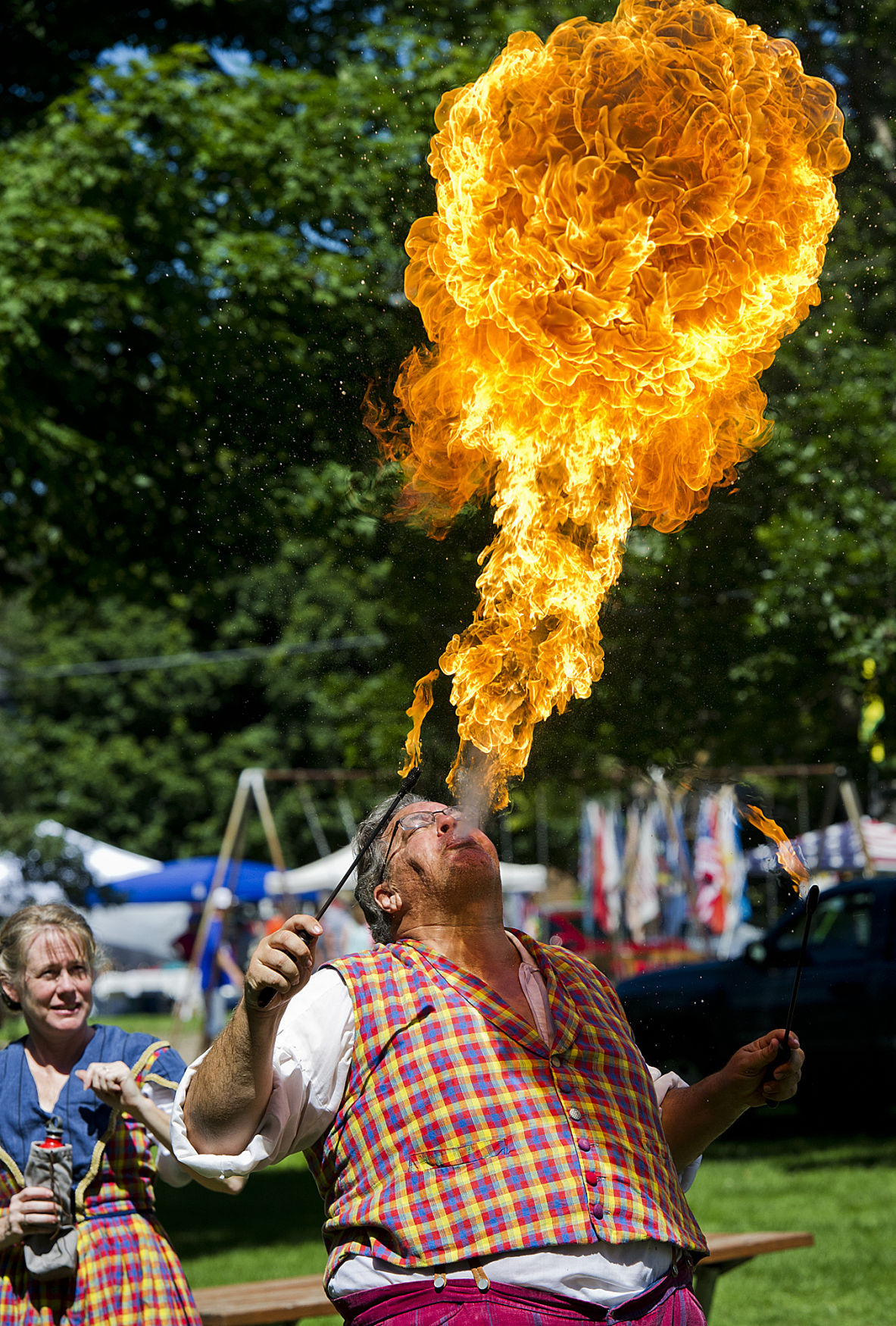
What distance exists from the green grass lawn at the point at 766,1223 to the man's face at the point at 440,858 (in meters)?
3.66

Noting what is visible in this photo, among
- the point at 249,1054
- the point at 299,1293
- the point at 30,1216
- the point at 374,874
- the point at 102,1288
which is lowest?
the point at 299,1293

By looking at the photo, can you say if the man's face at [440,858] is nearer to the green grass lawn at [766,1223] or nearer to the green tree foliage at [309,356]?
the green tree foliage at [309,356]

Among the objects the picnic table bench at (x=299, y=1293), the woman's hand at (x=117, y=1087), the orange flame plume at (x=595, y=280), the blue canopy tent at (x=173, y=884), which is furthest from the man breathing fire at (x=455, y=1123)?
the blue canopy tent at (x=173, y=884)

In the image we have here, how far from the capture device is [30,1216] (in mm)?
2947

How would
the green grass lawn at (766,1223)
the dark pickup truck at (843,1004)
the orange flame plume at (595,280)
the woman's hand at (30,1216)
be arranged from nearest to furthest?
1. the woman's hand at (30,1216)
2. the orange flame plume at (595,280)
3. the green grass lawn at (766,1223)
4. the dark pickup truck at (843,1004)

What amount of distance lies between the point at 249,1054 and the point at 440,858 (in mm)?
576

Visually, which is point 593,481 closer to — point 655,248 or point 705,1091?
point 655,248

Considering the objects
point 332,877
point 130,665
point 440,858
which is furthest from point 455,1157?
point 130,665

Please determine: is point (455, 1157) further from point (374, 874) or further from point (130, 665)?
point (130, 665)

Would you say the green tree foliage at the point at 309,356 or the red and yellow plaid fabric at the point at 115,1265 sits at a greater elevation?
the green tree foliage at the point at 309,356

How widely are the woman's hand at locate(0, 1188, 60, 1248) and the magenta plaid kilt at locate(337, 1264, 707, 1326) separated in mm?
1075

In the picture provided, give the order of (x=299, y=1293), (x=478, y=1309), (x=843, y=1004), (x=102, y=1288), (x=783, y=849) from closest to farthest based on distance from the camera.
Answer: (x=478, y=1309)
(x=783, y=849)
(x=102, y=1288)
(x=299, y=1293)
(x=843, y=1004)

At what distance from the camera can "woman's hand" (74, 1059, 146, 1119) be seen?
9.84 feet

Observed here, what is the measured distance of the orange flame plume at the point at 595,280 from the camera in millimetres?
→ 3068
